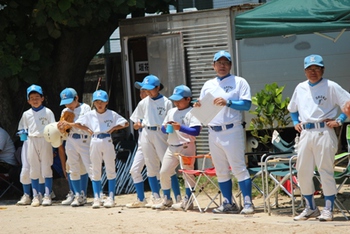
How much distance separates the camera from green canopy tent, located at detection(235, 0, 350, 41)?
9.06 metres

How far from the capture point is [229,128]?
980cm

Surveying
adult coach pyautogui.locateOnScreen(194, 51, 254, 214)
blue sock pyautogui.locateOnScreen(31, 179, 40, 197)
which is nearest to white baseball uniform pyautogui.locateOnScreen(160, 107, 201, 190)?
adult coach pyautogui.locateOnScreen(194, 51, 254, 214)

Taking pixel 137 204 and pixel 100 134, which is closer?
pixel 137 204

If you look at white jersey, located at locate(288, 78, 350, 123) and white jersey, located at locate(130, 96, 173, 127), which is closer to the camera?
white jersey, located at locate(288, 78, 350, 123)

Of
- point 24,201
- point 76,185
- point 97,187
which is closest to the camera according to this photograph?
point 97,187

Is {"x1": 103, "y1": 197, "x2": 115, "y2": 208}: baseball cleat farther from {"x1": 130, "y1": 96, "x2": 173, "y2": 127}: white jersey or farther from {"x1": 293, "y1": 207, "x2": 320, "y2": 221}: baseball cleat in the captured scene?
{"x1": 293, "y1": 207, "x2": 320, "y2": 221}: baseball cleat

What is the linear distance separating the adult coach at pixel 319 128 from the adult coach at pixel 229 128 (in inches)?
36.1

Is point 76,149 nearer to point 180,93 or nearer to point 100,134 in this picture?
point 100,134

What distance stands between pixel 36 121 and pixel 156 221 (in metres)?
3.66

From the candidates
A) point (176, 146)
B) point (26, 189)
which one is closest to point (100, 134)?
point (176, 146)

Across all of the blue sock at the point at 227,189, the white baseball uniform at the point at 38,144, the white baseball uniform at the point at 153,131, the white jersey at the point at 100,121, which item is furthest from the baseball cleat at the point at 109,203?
the blue sock at the point at 227,189

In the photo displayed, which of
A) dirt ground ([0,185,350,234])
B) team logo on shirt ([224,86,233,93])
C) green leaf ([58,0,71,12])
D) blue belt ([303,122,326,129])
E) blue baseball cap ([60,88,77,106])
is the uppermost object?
green leaf ([58,0,71,12])

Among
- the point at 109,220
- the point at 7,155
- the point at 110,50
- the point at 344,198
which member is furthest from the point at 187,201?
the point at 110,50

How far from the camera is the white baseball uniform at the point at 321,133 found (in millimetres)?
8789
